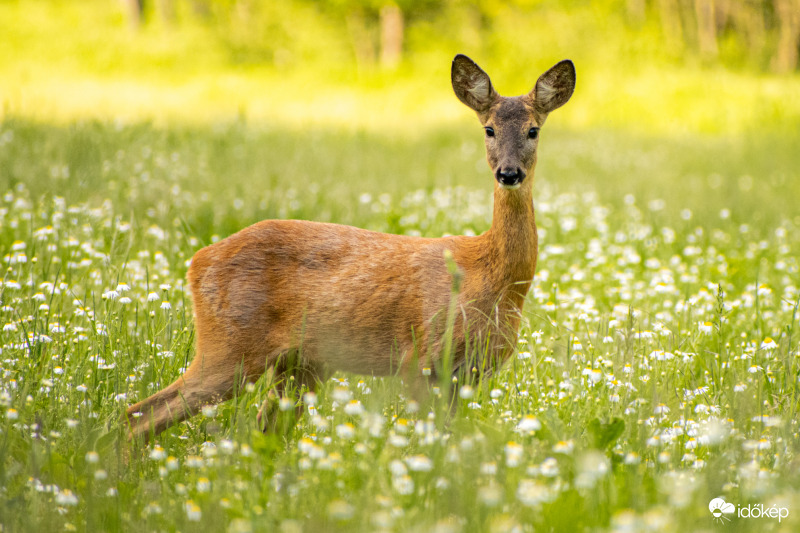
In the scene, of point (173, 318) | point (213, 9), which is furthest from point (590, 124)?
point (213, 9)

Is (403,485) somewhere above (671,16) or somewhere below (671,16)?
below

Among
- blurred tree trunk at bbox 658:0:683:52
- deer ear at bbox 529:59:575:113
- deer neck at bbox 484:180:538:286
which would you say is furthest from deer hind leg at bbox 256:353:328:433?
blurred tree trunk at bbox 658:0:683:52

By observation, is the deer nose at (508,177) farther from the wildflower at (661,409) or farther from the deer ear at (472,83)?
the wildflower at (661,409)

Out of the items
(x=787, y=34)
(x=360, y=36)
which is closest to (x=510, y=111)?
(x=360, y=36)

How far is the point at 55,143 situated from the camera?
23.7 feet

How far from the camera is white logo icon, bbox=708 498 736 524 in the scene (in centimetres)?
228

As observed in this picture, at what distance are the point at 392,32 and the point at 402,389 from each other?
876 inches

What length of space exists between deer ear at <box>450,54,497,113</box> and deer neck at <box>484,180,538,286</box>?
0.42 metres

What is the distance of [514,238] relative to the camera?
3.20m

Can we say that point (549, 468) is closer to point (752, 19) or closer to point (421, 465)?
point (421, 465)

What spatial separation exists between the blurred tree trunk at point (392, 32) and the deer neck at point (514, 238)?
21.1m

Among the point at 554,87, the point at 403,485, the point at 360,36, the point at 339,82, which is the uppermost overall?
the point at 360,36

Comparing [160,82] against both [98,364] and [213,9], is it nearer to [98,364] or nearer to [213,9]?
[213,9]

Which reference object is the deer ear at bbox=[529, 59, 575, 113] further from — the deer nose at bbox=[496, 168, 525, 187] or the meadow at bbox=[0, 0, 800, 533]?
the meadow at bbox=[0, 0, 800, 533]
